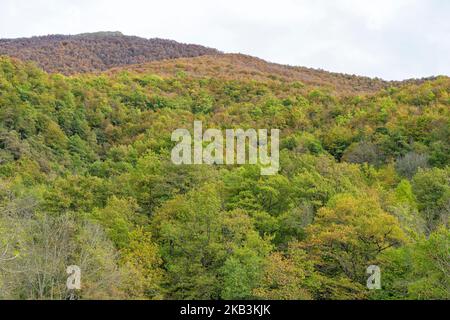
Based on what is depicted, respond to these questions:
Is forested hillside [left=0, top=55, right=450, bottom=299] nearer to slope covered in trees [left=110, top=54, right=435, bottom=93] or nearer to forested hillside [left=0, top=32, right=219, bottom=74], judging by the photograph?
slope covered in trees [left=110, top=54, right=435, bottom=93]

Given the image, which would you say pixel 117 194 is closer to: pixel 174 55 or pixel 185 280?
pixel 185 280

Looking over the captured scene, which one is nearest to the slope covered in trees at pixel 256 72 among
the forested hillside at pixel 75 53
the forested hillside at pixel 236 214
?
Result: the forested hillside at pixel 75 53

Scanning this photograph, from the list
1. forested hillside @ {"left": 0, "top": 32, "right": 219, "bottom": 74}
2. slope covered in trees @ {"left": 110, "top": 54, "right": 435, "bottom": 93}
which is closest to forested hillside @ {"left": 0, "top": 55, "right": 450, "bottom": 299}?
slope covered in trees @ {"left": 110, "top": 54, "right": 435, "bottom": 93}

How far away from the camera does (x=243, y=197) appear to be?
45938 millimetres

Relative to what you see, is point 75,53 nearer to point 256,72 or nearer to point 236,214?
point 256,72

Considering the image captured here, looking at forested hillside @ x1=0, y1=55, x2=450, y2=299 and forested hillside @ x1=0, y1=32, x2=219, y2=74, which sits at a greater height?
forested hillside @ x1=0, y1=32, x2=219, y2=74

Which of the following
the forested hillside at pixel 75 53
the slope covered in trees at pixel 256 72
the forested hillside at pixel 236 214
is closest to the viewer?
the forested hillside at pixel 236 214

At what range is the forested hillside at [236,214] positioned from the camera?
29.0 metres

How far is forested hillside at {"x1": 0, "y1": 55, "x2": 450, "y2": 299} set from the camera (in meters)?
29.0

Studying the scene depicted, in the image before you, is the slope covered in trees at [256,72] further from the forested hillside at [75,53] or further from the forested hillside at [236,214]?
the forested hillside at [236,214]

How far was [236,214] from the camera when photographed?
129 ft

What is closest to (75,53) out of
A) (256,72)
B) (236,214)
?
(256,72)
